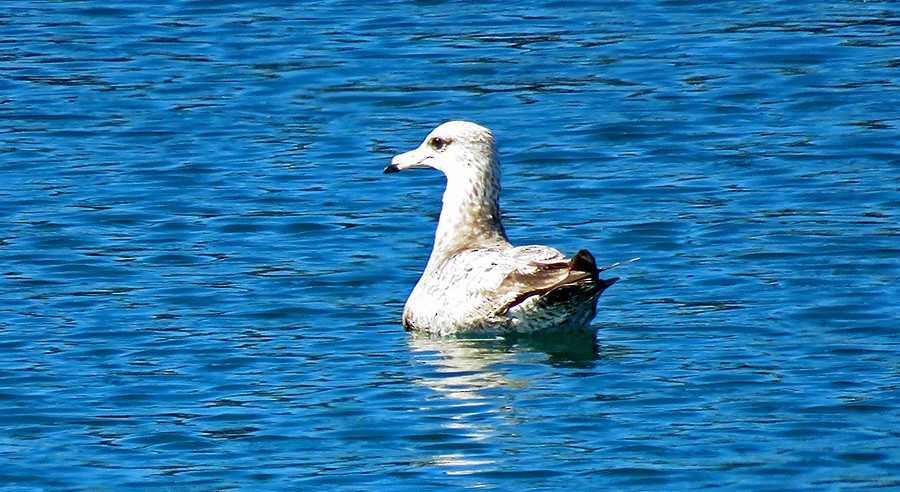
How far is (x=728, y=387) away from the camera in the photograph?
9820mm

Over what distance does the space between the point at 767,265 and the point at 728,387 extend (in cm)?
284

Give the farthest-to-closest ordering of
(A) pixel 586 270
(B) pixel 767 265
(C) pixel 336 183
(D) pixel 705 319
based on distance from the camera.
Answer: (C) pixel 336 183 < (B) pixel 767 265 < (D) pixel 705 319 < (A) pixel 586 270

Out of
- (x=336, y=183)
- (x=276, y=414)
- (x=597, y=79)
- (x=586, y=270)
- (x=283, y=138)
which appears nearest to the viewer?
(x=276, y=414)

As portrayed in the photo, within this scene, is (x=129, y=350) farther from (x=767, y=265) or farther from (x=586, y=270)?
(x=767, y=265)

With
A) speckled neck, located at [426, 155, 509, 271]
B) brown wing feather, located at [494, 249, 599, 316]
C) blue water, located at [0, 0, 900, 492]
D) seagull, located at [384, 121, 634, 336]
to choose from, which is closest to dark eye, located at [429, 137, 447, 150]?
seagull, located at [384, 121, 634, 336]

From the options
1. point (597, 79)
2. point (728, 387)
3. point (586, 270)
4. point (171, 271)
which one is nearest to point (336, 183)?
point (171, 271)

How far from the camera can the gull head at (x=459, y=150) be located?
40.4ft

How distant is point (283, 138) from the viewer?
16.7 m

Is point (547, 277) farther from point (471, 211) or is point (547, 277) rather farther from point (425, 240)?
point (425, 240)

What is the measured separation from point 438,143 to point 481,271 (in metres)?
1.31

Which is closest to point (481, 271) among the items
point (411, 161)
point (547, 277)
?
point (547, 277)

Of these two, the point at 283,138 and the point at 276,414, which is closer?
the point at 276,414

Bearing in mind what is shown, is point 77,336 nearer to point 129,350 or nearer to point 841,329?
point 129,350

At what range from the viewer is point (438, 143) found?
12.4 m
